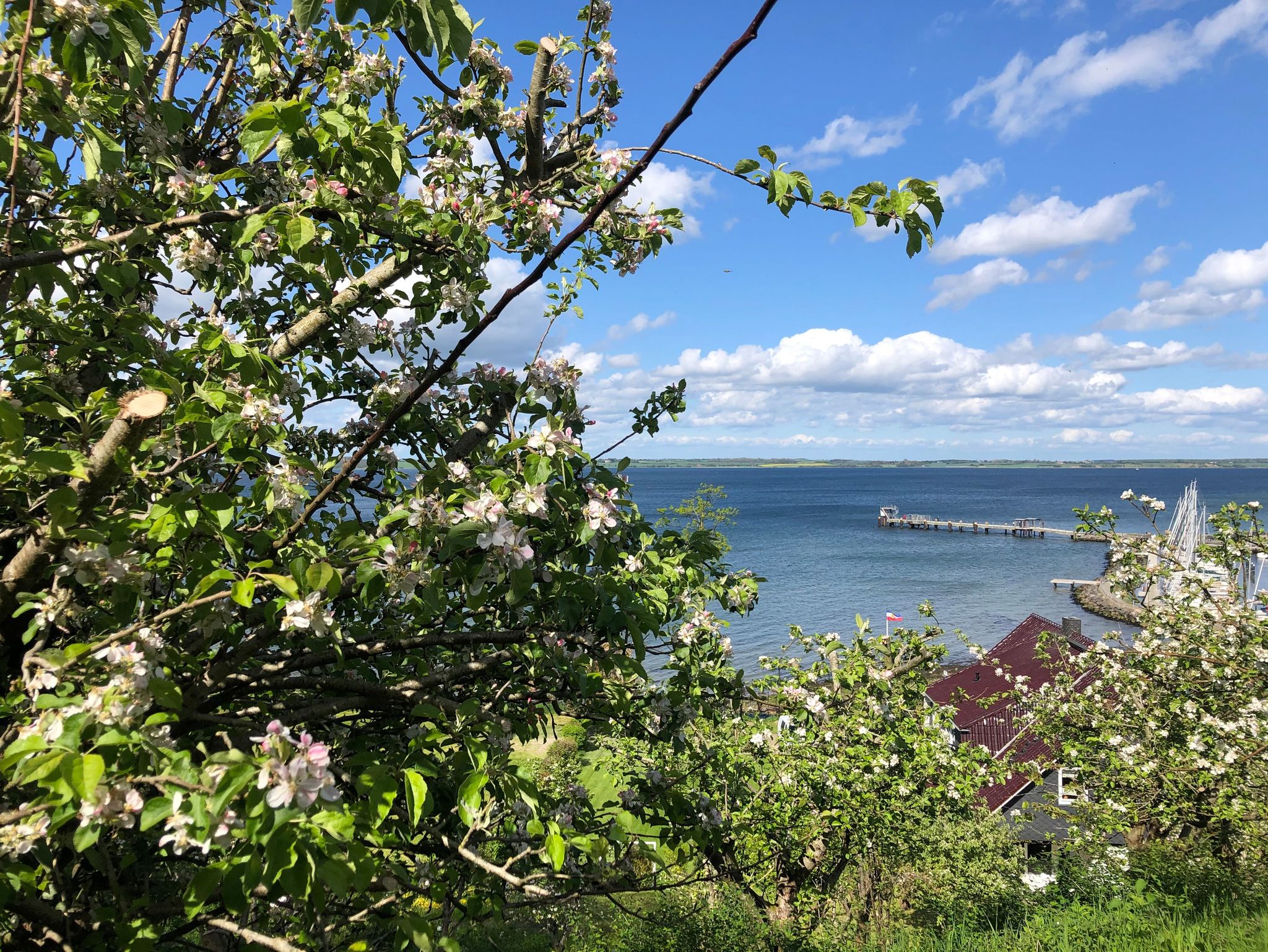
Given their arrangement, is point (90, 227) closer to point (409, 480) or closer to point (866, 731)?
point (409, 480)

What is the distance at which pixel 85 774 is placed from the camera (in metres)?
1.41

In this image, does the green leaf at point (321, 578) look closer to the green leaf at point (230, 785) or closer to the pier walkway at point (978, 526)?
the green leaf at point (230, 785)

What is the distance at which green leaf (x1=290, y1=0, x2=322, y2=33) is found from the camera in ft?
5.10

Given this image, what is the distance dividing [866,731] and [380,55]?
28.5 feet

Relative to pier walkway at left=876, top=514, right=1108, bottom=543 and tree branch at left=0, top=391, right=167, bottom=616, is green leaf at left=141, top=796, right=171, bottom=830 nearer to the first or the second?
tree branch at left=0, top=391, right=167, bottom=616

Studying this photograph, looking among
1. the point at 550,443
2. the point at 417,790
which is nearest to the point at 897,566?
the point at 550,443

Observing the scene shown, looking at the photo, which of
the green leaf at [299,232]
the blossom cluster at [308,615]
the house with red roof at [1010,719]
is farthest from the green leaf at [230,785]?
the house with red roof at [1010,719]

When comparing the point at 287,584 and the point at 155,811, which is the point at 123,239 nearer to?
the point at 287,584

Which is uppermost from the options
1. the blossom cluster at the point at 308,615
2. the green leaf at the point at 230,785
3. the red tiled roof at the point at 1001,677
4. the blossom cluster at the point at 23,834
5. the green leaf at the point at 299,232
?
the green leaf at the point at 299,232

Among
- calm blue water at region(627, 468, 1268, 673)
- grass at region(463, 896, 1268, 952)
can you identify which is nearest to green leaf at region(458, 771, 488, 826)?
grass at region(463, 896, 1268, 952)

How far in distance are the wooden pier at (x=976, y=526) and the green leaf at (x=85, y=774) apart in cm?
10785

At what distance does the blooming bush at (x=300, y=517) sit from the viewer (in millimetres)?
1727

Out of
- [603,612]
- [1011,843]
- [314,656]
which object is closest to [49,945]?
[314,656]

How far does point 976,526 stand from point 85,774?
114 meters
